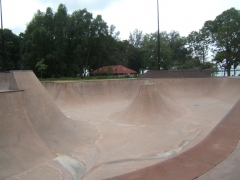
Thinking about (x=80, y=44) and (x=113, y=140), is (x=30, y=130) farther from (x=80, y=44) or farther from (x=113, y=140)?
(x=80, y=44)

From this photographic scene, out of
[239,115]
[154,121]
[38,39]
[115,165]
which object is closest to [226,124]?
[239,115]

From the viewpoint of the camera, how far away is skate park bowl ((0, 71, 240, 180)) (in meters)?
2.77

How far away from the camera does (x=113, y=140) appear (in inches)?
305

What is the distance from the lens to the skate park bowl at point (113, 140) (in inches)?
109

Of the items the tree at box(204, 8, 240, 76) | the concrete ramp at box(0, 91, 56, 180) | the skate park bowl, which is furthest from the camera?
the tree at box(204, 8, 240, 76)

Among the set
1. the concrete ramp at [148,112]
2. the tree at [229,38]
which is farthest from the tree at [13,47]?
the tree at [229,38]

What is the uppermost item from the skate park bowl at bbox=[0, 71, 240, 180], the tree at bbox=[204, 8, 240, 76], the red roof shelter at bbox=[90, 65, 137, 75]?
the tree at bbox=[204, 8, 240, 76]

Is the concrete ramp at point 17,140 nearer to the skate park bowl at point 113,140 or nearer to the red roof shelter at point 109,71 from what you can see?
the skate park bowl at point 113,140

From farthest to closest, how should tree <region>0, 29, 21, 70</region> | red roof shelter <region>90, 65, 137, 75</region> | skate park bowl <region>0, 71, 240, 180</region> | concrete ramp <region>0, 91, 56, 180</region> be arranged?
1. red roof shelter <region>90, 65, 137, 75</region>
2. tree <region>0, 29, 21, 70</region>
3. concrete ramp <region>0, 91, 56, 180</region>
4. skate park bowl <region>0, 71, 240, 180</region>

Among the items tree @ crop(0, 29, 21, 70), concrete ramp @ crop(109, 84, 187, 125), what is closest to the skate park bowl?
concrete ramp @ crop(109, 84, 187, 125)

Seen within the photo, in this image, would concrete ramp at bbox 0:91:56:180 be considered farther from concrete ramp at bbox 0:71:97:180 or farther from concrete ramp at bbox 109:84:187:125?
concrete ramp at bbox 109:84:187:125

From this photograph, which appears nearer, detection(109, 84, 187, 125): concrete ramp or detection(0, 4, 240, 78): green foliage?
detection(109, 84, 187, 125): concrete ramp

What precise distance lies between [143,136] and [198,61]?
1352 inches

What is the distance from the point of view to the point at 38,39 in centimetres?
2817
